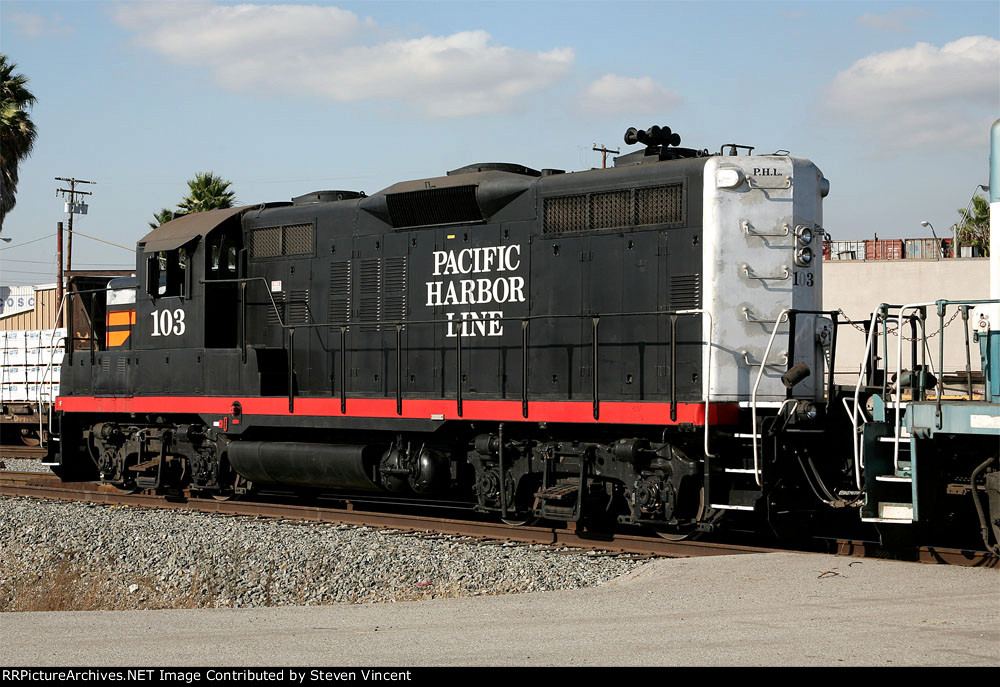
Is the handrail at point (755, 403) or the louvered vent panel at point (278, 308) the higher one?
the louvered vent panel at point (278, 308)

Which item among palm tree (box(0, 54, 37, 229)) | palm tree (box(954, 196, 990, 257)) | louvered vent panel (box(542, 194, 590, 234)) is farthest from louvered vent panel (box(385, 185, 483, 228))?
palm tree (box(954, 196, 990, 257))

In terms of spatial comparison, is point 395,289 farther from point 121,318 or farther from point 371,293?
point 121,318

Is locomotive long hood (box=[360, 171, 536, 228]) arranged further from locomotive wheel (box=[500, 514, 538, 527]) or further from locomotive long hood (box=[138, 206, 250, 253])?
locomotive wheel (box=[500, 514, 538, 527])

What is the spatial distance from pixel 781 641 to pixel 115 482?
10.8 m

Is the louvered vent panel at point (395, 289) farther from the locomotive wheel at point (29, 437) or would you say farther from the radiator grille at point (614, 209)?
the locomotive wheel at point (29, 437)

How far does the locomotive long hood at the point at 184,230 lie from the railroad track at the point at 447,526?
3.34 m

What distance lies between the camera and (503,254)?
36.4ft

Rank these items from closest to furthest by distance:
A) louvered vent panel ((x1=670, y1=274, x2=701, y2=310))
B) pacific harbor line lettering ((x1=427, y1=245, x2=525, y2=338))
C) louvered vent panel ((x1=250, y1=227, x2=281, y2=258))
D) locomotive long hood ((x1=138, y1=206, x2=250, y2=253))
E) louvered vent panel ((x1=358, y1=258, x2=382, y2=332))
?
louvered vent panel ((x1=670, y1=274, x2=701, y2=310)), pacific harbor line lettering ((x1=427, y1=245, x2=525, y2=338)), louvered vent panel ((x1=358, y1=258, x2=382, y2=332)), louvered vent panel ((x1=250, y1=227, x2=281, y2=258)), locomotive long hood ((x1=138, y1=206, x2=250, y2=253))

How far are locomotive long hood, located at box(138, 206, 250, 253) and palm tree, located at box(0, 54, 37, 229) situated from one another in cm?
1880

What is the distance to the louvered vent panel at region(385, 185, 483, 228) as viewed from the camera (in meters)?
11.4

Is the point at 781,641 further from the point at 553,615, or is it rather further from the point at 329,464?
the point at 329,464

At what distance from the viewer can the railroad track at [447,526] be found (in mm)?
9375

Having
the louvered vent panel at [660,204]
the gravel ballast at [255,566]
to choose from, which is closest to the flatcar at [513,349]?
the louvered vent panel at [660,204]

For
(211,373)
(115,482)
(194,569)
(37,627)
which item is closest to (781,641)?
(37,627)
